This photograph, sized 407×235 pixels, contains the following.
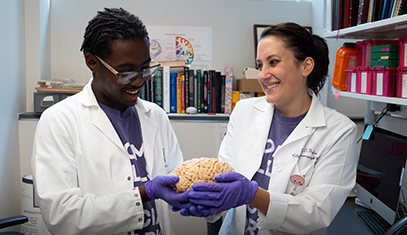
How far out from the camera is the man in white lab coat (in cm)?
121

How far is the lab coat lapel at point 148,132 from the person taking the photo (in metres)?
1.47

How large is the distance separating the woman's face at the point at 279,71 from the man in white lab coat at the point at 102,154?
53 cm

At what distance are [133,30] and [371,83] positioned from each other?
1.34 m

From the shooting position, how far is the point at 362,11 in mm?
1922

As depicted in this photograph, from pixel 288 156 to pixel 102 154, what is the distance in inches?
31.5

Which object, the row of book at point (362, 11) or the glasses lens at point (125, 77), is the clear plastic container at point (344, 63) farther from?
the glasses lens at point (125, 77)

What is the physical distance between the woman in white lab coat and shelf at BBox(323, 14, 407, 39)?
0.35m

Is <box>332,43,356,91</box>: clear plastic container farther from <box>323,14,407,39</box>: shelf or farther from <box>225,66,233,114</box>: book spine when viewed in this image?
<box>225,66,233,114</box>: book spine

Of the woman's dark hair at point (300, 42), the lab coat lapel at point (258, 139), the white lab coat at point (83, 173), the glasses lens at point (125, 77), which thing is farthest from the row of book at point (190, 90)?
the glasses lens at point (125, 77)

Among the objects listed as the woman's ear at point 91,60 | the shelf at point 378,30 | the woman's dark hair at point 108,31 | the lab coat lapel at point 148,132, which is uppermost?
the shelf at point 378,30

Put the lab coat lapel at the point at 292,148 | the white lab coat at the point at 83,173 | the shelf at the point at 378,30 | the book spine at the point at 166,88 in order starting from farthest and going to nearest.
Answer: the book spine at the point at 166,88 → the shelf at the point at 378,30 → the lab coat lapel at the point at 292,148 → the white lab coat at the point at 83,173

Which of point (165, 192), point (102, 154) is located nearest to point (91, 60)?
point (102, 154)

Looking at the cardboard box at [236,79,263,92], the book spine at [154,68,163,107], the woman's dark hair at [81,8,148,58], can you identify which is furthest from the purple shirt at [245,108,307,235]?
the book spine at [154,68,163,107]

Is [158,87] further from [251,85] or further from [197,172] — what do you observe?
[197,172]
